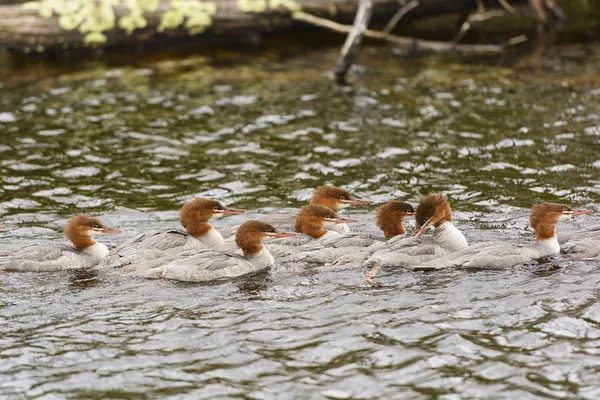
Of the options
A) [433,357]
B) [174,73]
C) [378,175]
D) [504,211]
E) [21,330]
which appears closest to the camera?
[433,357]

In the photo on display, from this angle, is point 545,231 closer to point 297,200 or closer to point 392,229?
point 392,229

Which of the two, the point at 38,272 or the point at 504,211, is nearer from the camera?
the point at 38,272

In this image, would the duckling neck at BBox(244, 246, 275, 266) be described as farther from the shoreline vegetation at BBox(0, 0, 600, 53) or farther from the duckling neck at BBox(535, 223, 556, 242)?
the shoreline vegetation at BBox(0, 0, 600, 53)

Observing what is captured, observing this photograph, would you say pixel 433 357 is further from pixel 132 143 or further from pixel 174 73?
pixel 174 73

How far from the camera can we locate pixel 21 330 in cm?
910

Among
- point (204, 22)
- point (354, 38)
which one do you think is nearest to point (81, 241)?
point (354, 38)

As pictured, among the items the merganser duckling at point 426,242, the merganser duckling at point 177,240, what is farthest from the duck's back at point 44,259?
the merganser duckling at point 426,242

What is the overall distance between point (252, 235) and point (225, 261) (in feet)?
1.52

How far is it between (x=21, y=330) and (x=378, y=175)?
6.75m

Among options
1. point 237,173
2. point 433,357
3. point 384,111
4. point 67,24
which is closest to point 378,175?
point 237,173

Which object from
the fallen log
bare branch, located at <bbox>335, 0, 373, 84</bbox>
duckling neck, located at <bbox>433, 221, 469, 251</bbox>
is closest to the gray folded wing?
duckling neck, located at <bbox>433, 221, 469, 251</bbox>

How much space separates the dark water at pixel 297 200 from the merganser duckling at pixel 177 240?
0.39 m

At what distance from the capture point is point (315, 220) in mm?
11867

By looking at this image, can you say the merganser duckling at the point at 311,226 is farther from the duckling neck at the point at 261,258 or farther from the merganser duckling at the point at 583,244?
the merganser duckling at the point at 583,244
